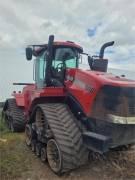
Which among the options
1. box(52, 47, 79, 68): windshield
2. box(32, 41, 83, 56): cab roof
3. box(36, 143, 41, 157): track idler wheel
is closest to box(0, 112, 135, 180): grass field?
box(36, 143, 41, 157): track idler wheel

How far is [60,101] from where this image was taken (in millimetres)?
6359

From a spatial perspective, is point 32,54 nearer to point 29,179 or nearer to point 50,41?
point 50,41

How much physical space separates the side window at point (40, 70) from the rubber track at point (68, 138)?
186 cm

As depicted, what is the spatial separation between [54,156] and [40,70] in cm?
279

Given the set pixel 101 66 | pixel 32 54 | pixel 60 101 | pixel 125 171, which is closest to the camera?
pixel 125 171

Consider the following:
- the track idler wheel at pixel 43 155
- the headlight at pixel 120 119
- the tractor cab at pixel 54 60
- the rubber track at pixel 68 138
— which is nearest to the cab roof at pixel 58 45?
the tractor cab at pixel 54 60

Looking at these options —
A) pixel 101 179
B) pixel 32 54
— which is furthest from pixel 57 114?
pixel 32 54

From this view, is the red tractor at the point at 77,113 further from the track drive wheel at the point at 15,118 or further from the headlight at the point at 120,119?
the track drive wheel at the point at 15,118

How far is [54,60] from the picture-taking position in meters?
6.97

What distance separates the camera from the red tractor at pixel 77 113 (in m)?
5.04

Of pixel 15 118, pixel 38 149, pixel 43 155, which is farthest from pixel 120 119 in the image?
pixel 15 118

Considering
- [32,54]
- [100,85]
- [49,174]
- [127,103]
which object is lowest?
[49,174]

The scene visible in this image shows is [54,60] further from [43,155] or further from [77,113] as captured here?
[43,155]

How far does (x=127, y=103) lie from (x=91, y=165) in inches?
64.9
